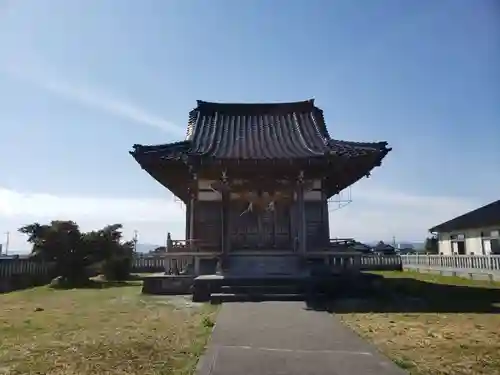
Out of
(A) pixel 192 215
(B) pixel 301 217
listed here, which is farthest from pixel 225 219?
(B) pixel 301 217

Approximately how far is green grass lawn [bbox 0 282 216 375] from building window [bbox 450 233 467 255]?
23.3m

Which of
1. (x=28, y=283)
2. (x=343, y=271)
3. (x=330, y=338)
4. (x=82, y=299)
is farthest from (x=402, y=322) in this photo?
(x=28, y=283)

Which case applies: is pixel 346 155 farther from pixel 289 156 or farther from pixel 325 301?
pixel 325 301

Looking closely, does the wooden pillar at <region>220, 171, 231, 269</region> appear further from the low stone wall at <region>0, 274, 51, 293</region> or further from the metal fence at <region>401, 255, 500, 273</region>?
the metal fence at <region>401, 255, 500, 273</region>

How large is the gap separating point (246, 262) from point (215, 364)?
28.0 feet

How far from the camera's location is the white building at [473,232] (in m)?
23.5

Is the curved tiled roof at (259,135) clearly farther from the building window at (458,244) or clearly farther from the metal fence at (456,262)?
the building window at (458,244)

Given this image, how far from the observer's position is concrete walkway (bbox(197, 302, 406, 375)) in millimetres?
4555

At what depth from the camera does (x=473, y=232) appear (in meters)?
26.2

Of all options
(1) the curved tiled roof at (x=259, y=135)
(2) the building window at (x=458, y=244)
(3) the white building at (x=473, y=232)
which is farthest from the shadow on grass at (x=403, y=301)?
(2) the building window at (x=458, y=244)

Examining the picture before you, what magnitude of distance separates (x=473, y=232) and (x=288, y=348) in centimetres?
2475

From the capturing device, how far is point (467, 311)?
Answer: 8.71 meters

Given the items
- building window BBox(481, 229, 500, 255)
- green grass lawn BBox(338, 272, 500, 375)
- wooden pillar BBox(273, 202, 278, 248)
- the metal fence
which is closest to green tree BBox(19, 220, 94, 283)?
wooden pillar BBox(273, 202, 278, 248)

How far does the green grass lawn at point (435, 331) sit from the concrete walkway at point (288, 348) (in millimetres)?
344
